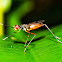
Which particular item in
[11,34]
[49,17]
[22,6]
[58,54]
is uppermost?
[22,6]

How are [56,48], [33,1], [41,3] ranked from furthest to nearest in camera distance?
[41,3] < [33,1] < [56,48]

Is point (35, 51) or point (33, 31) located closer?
point (35, 51)

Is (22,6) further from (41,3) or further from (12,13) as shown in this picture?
(41,3)

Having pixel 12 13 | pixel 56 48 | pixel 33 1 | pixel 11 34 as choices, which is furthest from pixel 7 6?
pixel 56 48

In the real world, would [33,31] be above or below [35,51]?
above
